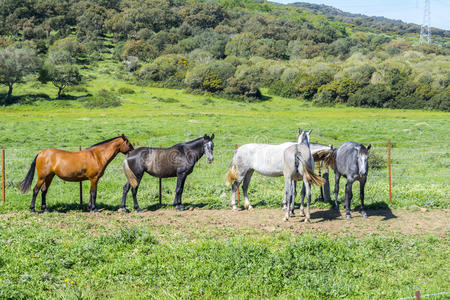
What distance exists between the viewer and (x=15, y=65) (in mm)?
53750

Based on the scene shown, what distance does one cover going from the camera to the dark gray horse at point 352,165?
11.5m

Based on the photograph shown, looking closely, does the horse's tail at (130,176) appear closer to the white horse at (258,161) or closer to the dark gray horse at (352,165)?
the white horse at (258,161)

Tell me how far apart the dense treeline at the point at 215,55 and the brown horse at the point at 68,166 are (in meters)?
46.8

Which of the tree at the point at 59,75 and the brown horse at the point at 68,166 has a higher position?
the tree at the point at 59,75

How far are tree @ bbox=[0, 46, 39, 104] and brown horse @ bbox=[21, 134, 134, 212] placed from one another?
44458mm

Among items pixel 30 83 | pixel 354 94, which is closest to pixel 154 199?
pixel 354 94

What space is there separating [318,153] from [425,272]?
5750mm

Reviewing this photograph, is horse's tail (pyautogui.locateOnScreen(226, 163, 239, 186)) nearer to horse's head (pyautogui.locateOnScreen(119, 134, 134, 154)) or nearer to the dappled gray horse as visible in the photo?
the dappled gray horse

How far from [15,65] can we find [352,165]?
53.5m

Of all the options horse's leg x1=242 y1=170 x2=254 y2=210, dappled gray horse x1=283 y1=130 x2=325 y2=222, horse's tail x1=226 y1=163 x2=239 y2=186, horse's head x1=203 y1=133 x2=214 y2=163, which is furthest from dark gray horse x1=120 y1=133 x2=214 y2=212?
dappled gray horse x1=283 y1=130 x2=325 y2=222

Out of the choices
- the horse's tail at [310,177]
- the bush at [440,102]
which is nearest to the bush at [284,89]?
the bush at [440,102]

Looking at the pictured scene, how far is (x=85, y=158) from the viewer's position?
40.4 feet

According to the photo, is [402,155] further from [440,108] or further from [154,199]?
[440,108]

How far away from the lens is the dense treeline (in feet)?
192
